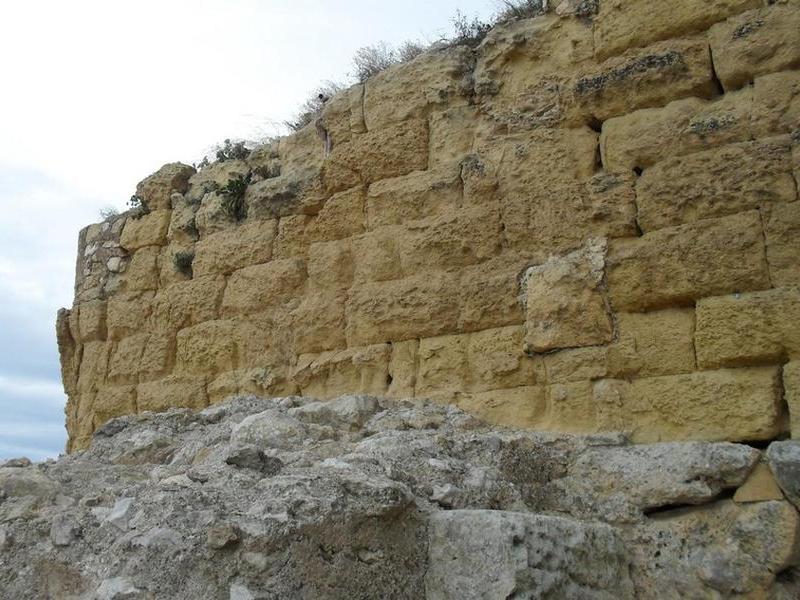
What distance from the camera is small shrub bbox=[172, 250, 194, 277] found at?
677 cm

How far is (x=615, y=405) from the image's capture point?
13.9ft

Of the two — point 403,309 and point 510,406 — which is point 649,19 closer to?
point 403,309

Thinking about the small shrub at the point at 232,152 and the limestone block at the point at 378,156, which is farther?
the small shrub at the point at 232,152

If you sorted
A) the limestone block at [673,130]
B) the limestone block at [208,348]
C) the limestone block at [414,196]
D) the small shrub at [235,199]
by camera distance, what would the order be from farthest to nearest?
the small shrub at [235,199], the limestone block at [208,348], the limestone block at [414,196], the limestone block at [673,130]

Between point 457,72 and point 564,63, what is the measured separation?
0.78 metres

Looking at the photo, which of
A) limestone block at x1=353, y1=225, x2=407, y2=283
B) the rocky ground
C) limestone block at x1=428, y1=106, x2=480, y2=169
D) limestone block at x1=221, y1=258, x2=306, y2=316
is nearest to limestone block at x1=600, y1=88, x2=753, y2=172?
limestone block at x1=428, y1=106, x2=480, y2=169

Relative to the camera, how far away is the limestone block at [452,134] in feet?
17.5

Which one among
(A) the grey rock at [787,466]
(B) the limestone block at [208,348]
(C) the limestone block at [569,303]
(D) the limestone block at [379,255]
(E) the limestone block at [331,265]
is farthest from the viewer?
(B) the limestone block at [208,348]

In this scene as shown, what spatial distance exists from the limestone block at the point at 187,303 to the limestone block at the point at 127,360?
0.22 meters

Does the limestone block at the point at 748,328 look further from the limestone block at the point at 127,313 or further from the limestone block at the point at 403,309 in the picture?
the limestone block at the point at 127,313

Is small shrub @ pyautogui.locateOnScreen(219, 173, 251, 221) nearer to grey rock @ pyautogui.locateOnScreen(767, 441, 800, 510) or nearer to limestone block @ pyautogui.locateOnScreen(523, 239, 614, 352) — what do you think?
limestone block @ pyautogui.locateOnScreen(523, 239, 614, 352)

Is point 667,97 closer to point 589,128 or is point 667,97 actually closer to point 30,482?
point 589,128

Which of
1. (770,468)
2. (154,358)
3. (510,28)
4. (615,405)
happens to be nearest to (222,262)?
(154,358)

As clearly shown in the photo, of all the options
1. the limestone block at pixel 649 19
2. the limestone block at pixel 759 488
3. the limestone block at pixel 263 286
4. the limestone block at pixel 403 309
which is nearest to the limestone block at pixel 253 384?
the limestone block at pixel 263 286
